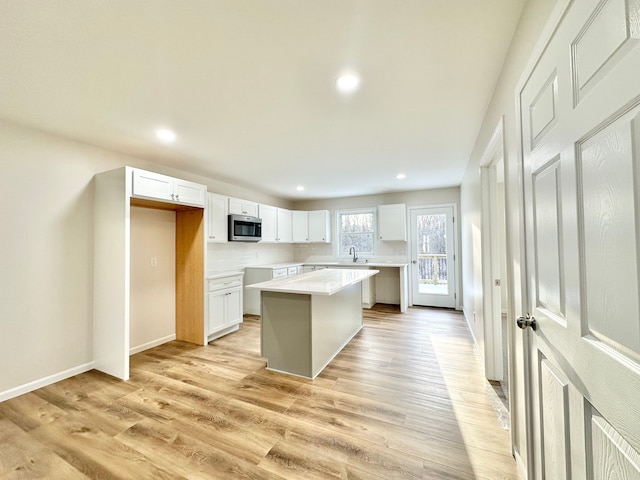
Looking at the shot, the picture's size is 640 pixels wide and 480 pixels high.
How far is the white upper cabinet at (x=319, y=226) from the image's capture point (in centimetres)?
626

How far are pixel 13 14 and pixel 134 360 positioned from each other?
10.6 ft

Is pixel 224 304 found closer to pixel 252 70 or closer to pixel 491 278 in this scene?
pixel 252 70

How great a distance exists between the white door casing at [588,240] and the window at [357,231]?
4.99m

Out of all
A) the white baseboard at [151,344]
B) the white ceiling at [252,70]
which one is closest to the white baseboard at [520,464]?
the white ceiling at [252,70]

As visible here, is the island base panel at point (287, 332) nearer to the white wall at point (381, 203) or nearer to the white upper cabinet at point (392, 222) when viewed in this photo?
the white upper cabinet at point (392, 222)

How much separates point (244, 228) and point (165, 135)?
6.80 ft

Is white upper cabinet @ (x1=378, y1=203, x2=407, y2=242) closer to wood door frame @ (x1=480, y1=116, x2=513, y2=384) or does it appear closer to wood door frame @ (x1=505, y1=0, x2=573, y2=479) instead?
wood door frame @ (x1=480, y1=116, x2=513, y2=384)

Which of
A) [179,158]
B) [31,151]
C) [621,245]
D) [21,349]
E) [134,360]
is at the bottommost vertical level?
[134,360]

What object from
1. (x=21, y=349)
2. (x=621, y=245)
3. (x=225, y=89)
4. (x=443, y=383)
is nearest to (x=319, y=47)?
(x=225, y=89)

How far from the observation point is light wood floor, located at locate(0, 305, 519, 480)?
161 centimetres

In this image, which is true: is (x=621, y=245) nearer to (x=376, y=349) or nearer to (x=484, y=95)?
(x=484, y=95)

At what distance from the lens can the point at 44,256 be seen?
8.65ft

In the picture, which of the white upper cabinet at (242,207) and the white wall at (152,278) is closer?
the white wall at (152,278)

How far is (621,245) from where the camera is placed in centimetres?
65
